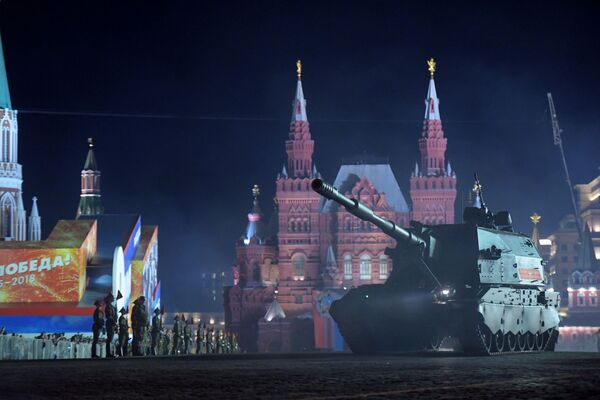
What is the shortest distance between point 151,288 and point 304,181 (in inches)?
1975

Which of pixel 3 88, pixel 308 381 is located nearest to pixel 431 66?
pixel 3 88

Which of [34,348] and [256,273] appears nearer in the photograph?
[34,348]

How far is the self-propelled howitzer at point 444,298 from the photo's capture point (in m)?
28.4

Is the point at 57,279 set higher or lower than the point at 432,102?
lower

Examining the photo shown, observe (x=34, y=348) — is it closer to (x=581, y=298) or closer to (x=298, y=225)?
(x=298, y=225)

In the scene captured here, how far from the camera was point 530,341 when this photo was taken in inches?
1249

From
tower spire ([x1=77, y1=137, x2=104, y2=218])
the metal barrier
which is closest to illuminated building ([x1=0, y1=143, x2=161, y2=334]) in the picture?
the metal barrier

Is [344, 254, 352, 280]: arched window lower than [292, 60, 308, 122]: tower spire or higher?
lower

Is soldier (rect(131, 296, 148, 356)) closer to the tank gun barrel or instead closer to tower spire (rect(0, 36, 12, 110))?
the tank gun barrel

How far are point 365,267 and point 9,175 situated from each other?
2050 inches

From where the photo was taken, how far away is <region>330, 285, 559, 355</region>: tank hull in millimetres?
28031

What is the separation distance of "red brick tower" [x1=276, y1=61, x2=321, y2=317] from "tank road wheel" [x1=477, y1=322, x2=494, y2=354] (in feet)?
321

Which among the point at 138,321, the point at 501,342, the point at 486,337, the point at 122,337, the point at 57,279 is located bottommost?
the point at 501,342

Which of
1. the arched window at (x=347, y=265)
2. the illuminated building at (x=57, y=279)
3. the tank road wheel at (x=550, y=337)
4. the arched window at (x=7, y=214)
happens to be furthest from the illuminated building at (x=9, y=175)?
the tank road wheel at (x=550, y=337)
